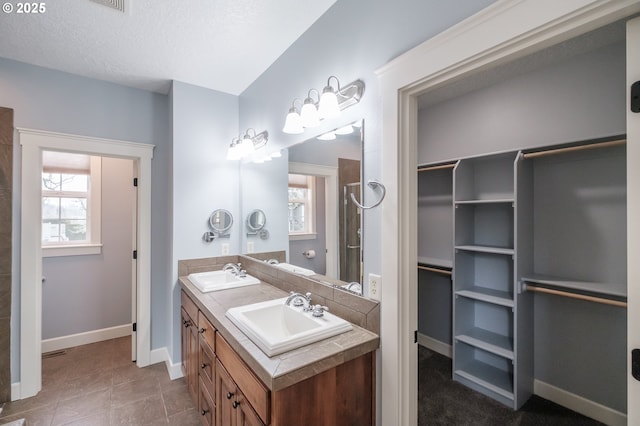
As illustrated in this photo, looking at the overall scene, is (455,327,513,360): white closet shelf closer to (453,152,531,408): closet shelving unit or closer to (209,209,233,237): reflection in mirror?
Answer: (453,152,531,408): closet shelving unit

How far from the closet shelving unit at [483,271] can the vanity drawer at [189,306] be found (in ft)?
7.07

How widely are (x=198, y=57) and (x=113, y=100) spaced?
44.3 inches

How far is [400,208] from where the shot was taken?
4.26ft

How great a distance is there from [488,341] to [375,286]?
66.8 inches

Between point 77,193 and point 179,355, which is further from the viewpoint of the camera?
point 77,193

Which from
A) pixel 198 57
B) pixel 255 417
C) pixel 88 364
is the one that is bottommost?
pixel 88 364

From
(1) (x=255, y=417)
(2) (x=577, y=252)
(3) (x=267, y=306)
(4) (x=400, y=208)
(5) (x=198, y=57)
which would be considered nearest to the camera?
(1) (x=255, y=417)

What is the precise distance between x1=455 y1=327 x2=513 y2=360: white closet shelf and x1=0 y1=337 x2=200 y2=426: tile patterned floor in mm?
2253

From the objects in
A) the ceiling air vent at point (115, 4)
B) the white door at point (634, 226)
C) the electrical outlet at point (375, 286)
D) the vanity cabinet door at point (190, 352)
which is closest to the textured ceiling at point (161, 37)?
the ceiling air vent at point (115, 4)

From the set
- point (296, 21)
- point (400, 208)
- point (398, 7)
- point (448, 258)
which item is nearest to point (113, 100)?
point (296, 21)

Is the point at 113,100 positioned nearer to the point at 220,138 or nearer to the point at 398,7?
the point at 220,138

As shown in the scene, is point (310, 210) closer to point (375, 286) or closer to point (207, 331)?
point (375, 286)

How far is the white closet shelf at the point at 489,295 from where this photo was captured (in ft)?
7.47

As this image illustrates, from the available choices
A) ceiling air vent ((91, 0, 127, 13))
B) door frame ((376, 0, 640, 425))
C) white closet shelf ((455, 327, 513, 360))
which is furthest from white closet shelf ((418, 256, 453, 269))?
ceiling air vent ((91, 0, 127, 13))
